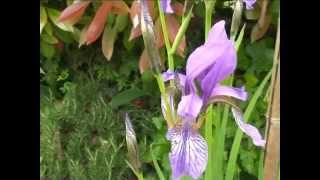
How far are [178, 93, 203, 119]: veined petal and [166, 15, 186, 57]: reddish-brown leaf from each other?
1.08 feet

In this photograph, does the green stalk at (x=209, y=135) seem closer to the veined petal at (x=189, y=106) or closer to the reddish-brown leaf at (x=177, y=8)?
the veined petal at (x=189, y=106)

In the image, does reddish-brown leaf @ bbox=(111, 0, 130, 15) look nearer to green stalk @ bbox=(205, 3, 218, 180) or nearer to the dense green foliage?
the dense green foliage

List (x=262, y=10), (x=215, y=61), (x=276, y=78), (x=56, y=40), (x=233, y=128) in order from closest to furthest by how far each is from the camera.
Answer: (x=215, y=61) → (x=276, y=78) → (x=233, y=128) → (x=262, y=10) → (x=56, y=40)

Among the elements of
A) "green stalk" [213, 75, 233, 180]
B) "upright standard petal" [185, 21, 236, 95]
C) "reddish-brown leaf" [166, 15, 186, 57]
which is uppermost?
"reddish-brown leaf" [166, 15, 186, 57]

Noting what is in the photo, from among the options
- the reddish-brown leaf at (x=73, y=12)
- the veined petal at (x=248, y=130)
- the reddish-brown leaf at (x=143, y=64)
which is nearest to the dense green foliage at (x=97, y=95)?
the reddish-brown leaf at (x=143, y=64)

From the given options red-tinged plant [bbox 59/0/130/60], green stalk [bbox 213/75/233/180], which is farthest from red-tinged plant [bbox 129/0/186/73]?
green stalk [bbox 213/75/233/180]

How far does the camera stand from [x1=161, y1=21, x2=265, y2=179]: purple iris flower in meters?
1.01

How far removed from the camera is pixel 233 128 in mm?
1531

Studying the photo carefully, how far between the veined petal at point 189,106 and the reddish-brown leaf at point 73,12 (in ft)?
3.27
